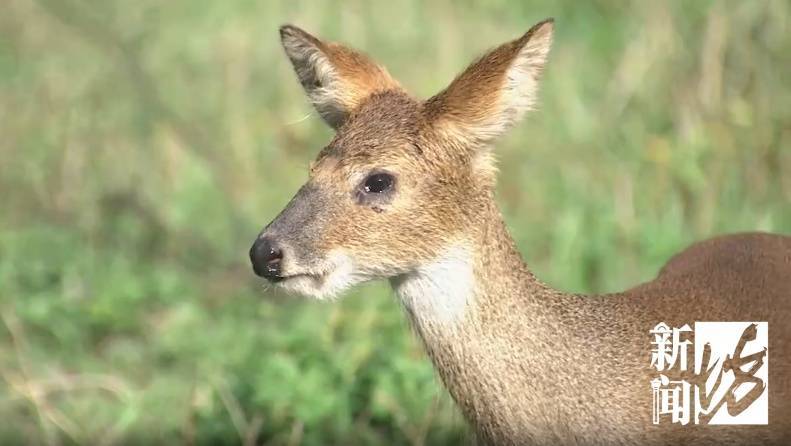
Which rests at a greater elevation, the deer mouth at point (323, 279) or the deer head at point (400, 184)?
the deer head at point (400, 184)

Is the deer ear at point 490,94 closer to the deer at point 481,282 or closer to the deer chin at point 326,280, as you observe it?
the deer at point 481,282

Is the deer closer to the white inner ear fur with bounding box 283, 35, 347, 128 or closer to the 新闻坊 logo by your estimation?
the 新闻坊 logo

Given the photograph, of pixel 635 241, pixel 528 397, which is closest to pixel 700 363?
pixel 528 397

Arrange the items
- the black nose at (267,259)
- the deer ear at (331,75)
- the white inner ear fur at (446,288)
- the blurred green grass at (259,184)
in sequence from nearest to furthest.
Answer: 1. the black nose at (267,259)
2. the white inner ear fur at (446,288)
3. the deer ear at (331,75)
4. the blurred green grass at (259,184)

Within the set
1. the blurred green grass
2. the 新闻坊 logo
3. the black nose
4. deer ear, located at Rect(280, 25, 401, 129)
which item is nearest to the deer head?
the black nose

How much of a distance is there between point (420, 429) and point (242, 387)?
2.26ft

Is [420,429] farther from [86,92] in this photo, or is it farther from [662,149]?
[86,92]

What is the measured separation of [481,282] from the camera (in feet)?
12.2

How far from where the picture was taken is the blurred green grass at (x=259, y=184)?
16.6 feet

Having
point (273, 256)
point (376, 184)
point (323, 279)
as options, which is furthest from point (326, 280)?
point (376, 184)

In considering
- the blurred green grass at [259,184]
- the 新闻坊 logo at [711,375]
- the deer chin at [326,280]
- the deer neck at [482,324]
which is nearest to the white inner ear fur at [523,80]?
the deer neck at [482,324]

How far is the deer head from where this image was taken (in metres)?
3.66

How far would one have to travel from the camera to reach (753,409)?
12.2 ft

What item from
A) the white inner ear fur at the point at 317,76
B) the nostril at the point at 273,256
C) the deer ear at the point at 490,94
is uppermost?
the white inner ear fur at the point at 317,76
